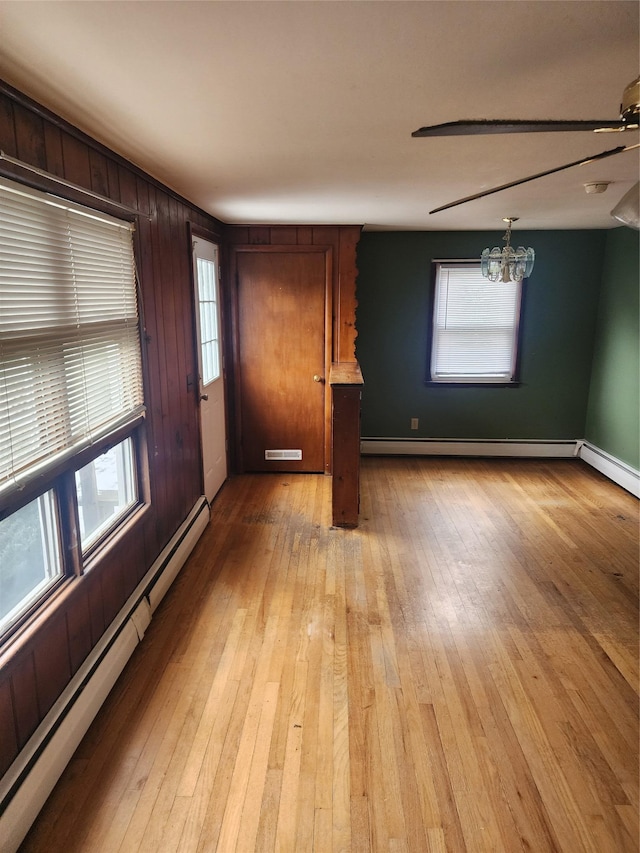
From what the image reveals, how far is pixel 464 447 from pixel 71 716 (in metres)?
4.52

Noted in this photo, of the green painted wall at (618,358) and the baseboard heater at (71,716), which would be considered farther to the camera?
the green painted wall at (618,358)

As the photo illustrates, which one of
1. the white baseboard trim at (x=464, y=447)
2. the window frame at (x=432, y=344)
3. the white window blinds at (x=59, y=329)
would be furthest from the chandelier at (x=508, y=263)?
the white window blinds at (x=59, y=329)

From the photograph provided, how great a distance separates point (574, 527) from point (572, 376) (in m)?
2.08

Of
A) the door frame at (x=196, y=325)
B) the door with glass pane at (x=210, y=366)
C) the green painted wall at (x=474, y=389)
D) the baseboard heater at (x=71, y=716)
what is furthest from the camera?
the green painted wall at (x=474, y=389)

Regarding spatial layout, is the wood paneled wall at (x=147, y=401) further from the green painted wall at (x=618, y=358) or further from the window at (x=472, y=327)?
the green painted wall at (x=618, y=358)

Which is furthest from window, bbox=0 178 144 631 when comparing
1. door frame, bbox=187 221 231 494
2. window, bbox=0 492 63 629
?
door frame, bbox=187 221 231 494

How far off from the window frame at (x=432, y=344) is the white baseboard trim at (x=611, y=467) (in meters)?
0.97

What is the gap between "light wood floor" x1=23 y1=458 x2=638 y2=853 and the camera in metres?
1.71

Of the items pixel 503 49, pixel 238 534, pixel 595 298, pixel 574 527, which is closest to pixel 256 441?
pixel 238 534

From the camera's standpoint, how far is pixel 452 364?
216 inches

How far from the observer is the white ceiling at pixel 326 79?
46.9 inches

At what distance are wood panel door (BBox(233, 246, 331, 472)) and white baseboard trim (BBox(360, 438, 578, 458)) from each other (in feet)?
2.89

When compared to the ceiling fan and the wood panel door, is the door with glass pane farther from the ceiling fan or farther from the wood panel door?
the ceiling fan

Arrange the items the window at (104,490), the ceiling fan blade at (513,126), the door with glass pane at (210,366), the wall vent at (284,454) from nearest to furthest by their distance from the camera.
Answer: the ceiling fan blade at (513,126) < the window at (104,490) < the door with glass pane at (210,366) < the wall vent at (284,454)
